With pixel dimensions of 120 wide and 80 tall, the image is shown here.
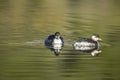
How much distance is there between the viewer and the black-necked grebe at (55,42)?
7.40ft

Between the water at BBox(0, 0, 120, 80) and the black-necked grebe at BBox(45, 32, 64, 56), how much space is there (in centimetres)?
Result: 2

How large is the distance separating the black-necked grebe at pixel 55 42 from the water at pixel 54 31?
0.9 inches

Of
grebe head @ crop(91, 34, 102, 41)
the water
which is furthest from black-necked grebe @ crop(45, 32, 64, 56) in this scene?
grebe head @ crop(91, 34, 102, 41)

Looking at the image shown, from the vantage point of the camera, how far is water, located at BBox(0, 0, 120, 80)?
2238mm

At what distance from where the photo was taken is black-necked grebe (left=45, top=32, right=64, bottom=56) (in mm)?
2256

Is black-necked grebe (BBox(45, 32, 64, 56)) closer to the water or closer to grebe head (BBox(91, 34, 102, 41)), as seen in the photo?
the water

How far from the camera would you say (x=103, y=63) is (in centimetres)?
228

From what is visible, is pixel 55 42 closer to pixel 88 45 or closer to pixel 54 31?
pixel 54 31

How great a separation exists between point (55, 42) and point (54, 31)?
6 centimetres

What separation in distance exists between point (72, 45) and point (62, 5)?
232 mm

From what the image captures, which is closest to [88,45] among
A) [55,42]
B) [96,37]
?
Result: [96,37]

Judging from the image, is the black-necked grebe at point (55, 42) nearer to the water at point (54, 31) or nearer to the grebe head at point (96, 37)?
the water at point (54, 31)

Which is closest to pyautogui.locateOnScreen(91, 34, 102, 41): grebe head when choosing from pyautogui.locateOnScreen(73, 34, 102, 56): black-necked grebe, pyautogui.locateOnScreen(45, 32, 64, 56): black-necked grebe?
pyautogui.locateOnScreen(73, 34, 102, 56): black-necked grebe

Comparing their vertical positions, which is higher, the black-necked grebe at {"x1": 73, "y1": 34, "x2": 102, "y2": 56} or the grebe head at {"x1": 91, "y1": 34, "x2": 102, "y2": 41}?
the grebe head at {"x1": 91, "y1": 34, "x2": 102, "y2": 41}
